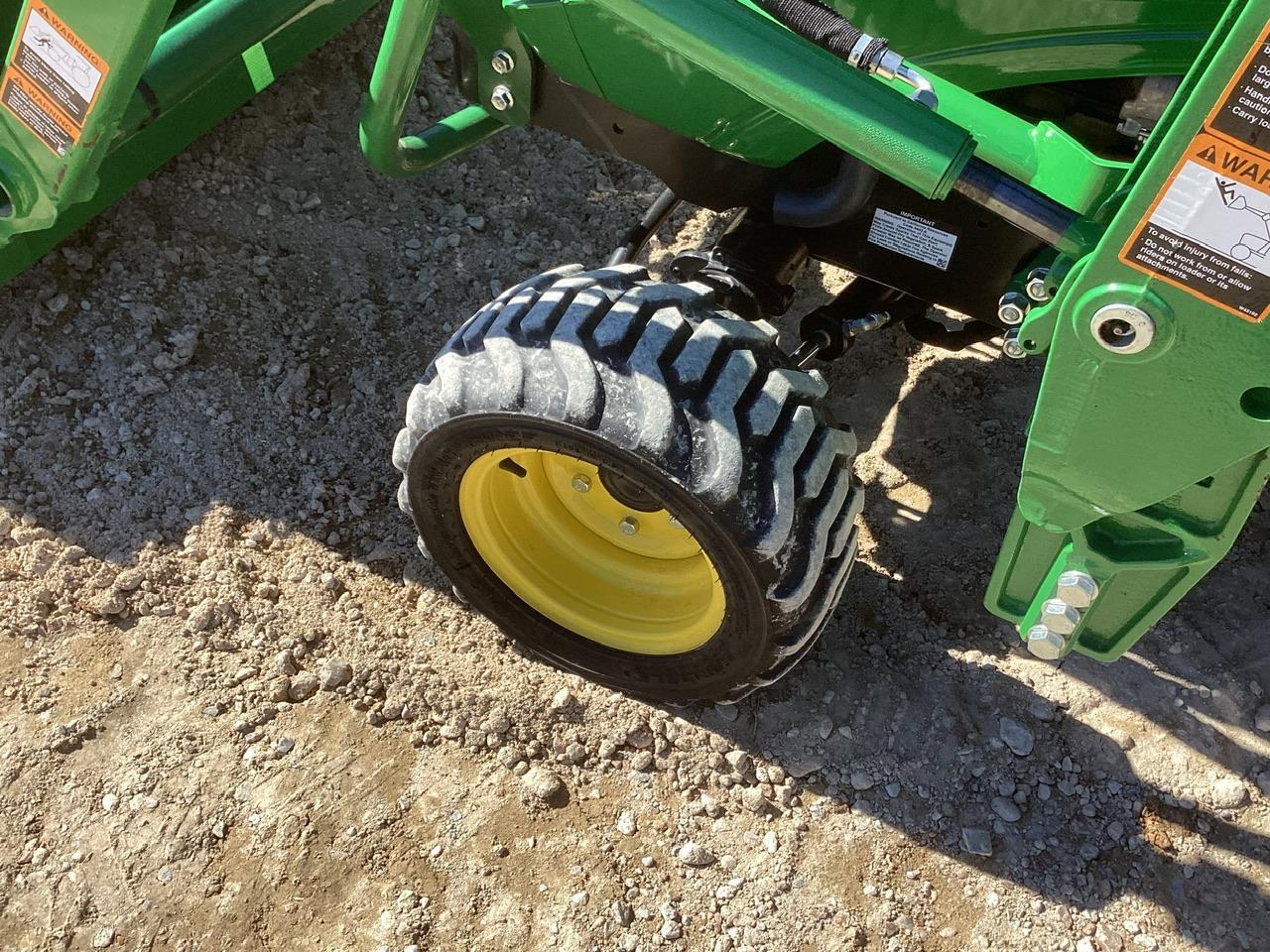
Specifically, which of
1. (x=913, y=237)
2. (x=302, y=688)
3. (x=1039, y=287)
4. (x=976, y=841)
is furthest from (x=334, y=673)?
(x=1039, y=287)

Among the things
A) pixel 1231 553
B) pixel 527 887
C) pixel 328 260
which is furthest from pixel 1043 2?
pixel 328 260

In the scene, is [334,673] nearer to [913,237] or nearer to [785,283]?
[785,283]

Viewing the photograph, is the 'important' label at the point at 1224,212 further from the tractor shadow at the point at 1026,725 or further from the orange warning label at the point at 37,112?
the orange warning label at the point at 37,112

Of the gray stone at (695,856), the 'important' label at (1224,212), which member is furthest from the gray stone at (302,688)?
the 'important' label at (1224,212)

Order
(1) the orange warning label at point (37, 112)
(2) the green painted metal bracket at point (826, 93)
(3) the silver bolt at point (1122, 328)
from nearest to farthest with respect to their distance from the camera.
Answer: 1. (3) the silver bolt at point (1122, 328)
2. (2) the green painted metal bracket at point (826, 93)
3. (1) the orange warning label at point (37, 112)

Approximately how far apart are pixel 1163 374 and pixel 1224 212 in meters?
0.26

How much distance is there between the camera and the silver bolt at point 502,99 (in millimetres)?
2215

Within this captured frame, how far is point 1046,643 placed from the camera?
2.02 metres

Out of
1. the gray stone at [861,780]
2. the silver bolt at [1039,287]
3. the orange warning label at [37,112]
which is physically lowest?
the gray stone at [861,780]

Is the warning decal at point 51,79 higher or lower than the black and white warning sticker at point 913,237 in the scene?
lower

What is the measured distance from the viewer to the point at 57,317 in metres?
2.90

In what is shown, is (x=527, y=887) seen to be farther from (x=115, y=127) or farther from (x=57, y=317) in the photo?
(x=57, y=317)

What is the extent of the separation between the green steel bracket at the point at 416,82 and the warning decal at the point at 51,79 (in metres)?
0.49

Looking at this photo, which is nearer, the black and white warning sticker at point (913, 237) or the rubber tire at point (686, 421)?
the rubber tire at point (686, 421)
